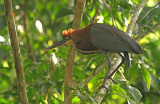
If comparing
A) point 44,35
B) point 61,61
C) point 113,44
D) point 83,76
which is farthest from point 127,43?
point 44,35

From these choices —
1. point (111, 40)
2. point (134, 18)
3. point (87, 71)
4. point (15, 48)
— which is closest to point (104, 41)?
point (111, 40)

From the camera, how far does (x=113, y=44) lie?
2.79 metres

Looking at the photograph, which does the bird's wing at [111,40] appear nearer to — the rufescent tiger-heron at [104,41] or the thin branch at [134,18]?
the rufescent tiger-heron at [104,41]

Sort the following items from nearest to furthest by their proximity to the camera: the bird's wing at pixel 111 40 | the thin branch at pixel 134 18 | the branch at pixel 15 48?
the branch at pixel 15 48
the bird's wing at pixel 111 40
the thin branch at pixel 134 18

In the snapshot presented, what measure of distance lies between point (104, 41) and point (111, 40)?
0.22 ft

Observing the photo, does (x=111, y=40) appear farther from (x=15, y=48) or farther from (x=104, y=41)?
(x=15, y=48)

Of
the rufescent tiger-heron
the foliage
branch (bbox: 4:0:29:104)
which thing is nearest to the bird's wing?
the rufescent tiger-heron

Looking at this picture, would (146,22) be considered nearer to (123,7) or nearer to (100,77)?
(123,7)

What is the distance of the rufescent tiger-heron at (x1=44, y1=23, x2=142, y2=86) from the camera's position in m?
2.77

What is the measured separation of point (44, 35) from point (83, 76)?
255 cm

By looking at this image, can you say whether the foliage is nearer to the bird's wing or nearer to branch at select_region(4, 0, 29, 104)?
the bird's wing

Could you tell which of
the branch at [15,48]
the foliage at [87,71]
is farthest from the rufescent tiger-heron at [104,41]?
the branch at [15,48]

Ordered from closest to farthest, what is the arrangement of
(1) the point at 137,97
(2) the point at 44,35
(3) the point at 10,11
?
(3) the point at 10,11, (1) the point at 137,97, (2) the point at 44,35

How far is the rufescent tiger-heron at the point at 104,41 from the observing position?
277 centimetres
